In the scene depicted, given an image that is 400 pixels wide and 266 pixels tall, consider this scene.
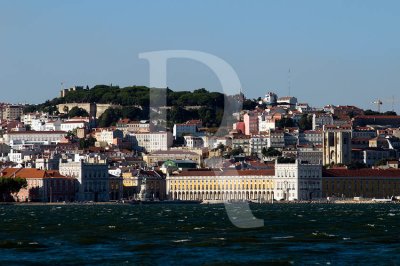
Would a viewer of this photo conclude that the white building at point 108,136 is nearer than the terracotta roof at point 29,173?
No

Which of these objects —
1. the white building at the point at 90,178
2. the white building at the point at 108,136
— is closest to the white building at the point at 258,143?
the white building at the point at 108,136

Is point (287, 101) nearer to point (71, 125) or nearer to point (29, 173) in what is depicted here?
point (71, 125)

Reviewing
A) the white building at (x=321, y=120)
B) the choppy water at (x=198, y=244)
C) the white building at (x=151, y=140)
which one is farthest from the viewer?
the white building at (x=321, y=120)

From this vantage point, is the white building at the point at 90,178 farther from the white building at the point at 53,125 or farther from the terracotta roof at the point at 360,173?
the white building at the point at 53,125

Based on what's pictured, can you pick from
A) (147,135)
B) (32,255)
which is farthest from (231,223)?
(147,135)

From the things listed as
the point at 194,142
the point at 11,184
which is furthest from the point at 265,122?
the point at 11,184

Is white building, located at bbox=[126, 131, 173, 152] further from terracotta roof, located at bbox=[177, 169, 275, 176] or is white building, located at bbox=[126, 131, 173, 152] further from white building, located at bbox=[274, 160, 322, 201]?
white building, located at bbox=[274, 160, 322, 201]

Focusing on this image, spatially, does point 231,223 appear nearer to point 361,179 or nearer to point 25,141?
point 361,179
